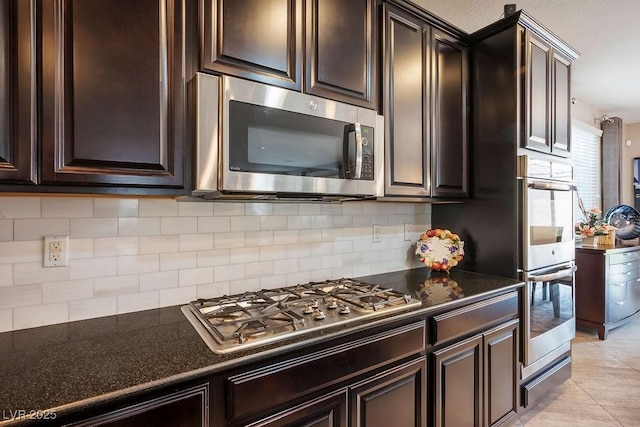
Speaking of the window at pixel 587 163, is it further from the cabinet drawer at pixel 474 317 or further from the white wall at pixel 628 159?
the cabinet drawer at pixel 474 317

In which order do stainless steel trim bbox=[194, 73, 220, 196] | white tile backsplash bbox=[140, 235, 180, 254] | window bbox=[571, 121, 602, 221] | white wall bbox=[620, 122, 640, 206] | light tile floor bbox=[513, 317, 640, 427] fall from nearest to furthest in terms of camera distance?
stainless steel trim bbox=[194, 73, 220, 196]
white tile backsplash bbox=[140, 235, 180, 254]
light tile floor bbox=[513, 317, 640, 427]
window bbox=[571, 121, 602, 221]
white wall bbox=[620, 122, 640, 206]

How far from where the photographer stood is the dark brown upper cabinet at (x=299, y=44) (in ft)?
4.36

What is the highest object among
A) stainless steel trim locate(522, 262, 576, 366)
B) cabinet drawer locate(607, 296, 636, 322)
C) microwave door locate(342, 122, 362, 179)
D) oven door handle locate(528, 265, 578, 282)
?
microwave door locate(342, 122, 362, 179)

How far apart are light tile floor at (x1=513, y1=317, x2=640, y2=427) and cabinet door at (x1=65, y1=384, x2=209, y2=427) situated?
6.96ft

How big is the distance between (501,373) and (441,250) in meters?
0.78

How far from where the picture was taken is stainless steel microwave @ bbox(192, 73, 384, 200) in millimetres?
1261

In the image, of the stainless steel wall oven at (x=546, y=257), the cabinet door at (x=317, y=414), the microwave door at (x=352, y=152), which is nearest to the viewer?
the cabinet door at (x=317, y=414)

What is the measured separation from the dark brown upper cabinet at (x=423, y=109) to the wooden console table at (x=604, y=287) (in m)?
2.42

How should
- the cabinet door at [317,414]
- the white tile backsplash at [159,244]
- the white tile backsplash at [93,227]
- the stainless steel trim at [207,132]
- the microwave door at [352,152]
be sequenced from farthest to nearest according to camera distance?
the microwave door at [352,152], the white tile backsplash at [159,244], the white tile backsplash at [93,227], the stainless steel trim at [207,132], the cabinet door at [317,414]

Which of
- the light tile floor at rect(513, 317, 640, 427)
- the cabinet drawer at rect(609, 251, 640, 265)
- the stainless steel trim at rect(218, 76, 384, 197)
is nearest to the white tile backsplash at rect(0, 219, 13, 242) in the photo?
the stainless steel trim at rect(218, 76, 384, 197)

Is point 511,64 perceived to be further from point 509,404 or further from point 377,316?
point 509,404

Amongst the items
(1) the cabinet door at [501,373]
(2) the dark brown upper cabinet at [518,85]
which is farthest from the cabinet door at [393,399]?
(2) the dark brown upper cabinet at [518,85]

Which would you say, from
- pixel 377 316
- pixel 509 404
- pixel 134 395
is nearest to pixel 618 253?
pixel 509 404

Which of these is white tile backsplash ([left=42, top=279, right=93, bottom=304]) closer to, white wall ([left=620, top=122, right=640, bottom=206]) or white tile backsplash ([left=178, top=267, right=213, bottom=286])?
white tile backsplash ([left=178, top=267, right=213, bottom=286])
